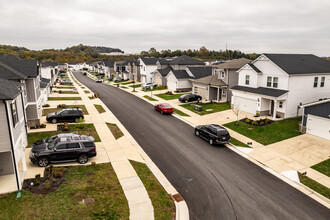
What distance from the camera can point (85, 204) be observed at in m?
12.1

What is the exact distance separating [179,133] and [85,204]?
14451 millimetres

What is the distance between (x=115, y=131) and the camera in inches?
987

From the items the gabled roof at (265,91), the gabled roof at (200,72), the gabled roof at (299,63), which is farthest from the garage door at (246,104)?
the gabled roof at (200,72)

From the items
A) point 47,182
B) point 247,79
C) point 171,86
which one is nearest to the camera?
point 47,182

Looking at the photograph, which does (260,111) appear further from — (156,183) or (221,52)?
(221,52)

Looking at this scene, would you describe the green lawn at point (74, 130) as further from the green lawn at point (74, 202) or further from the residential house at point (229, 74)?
the residential house at point (229, 74)

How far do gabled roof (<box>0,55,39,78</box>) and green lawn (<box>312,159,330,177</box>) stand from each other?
87.3ft

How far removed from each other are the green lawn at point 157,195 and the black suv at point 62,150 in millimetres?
3926

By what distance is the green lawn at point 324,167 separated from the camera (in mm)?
16666

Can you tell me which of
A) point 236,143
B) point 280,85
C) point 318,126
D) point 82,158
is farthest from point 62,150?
point 280,85

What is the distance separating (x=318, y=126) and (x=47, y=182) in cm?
2444

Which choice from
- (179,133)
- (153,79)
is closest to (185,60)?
(153,79)

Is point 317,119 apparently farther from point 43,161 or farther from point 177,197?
point 43,161

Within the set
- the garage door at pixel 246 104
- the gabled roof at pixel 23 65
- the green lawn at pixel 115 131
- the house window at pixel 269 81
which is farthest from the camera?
the garage door at pixel 246 104
